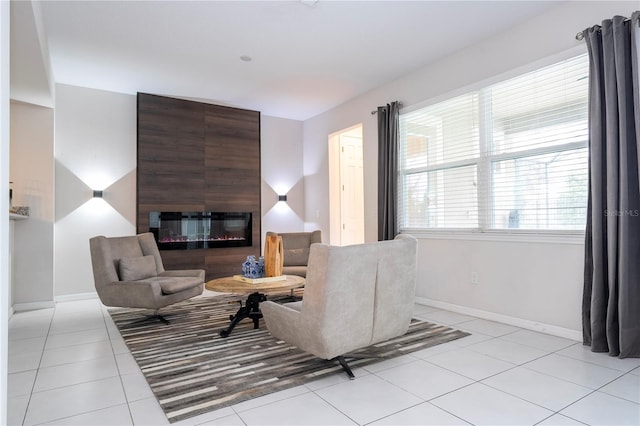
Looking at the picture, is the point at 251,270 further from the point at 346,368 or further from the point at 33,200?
the point at 33,200

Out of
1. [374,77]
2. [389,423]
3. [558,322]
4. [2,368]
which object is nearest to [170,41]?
[374,77]

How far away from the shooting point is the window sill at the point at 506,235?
338cm

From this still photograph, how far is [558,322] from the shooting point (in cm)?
344

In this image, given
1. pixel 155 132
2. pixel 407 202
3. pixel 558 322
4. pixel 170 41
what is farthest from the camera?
pixel 155 132

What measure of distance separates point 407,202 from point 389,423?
346 cm

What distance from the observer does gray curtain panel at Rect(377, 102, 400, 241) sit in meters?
5.09

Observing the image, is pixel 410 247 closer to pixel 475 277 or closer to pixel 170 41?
pixel 475 277

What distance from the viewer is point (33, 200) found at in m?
4.75

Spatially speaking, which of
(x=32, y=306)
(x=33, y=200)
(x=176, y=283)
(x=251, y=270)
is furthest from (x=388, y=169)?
(x=32, y=306)

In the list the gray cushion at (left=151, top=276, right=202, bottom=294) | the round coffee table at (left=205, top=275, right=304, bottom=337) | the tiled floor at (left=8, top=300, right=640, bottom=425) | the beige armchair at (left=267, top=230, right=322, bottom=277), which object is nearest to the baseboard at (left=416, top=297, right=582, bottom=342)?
the tiled floor at (left=8, top=300, right=640, bottom=425)

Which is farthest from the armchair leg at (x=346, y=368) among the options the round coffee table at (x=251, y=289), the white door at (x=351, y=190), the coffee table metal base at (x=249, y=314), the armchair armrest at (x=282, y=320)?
the white door at (x=351, y=190)

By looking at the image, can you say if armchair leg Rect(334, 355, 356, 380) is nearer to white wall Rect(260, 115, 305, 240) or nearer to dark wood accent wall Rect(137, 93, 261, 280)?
dark wood accent wall Rect(137, 93, 261, 280)

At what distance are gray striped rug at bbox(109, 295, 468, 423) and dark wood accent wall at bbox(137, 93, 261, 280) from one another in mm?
2036

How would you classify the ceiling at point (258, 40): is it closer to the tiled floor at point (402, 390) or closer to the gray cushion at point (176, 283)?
the gray cushion at point (176, 283)
